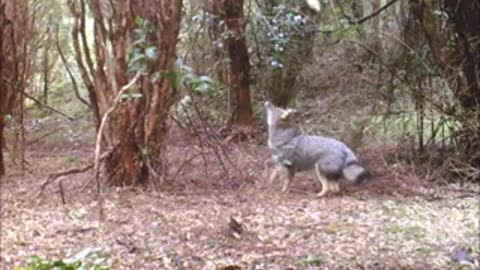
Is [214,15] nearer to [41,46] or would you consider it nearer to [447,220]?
[41,46]

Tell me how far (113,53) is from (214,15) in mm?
2907

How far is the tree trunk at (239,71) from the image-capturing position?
10.2 m

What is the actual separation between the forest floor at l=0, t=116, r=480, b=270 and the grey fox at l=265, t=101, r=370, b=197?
0.53 feet

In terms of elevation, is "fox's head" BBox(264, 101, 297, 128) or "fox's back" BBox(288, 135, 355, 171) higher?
"fox's head" BBox(264, 101, 297, 128)

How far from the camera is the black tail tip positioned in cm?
732

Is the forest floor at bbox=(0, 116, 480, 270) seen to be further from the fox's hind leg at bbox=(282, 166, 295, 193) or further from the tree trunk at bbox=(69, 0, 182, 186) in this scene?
the tree trunk at bbox=(69, 0, 182, 186)

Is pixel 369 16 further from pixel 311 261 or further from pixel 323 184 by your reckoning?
pixel 311 261

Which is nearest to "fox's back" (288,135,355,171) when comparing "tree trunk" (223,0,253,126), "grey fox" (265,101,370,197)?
"grey fox" (265,101,370,197)

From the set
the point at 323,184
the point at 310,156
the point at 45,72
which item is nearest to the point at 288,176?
the point at 310,156

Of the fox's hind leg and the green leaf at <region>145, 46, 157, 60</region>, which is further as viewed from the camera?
the fox's hind leg

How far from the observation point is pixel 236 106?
11031mm

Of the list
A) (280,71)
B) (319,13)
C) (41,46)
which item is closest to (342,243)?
(319,13)

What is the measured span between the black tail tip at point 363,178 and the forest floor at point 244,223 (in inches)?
2.8

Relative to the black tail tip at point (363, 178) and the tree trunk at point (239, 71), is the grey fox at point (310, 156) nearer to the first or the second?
the black tail tip at point (363, 178)
